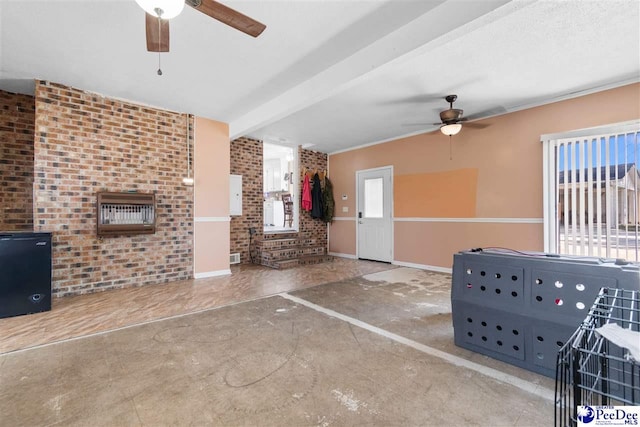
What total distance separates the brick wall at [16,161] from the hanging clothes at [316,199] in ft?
16.2

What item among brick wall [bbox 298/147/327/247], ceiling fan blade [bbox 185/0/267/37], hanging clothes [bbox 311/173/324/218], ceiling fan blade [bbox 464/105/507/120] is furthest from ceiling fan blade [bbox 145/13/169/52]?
hanging clothes [bbox 311/173/324/218]

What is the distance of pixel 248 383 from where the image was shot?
186cm

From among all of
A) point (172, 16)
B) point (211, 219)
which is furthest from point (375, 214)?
point (172, 16)

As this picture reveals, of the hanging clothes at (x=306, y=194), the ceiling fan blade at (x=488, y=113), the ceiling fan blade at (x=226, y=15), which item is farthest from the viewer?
the hanging clothes at (x=306, y=194)

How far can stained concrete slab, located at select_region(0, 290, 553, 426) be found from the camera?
157 centimetres

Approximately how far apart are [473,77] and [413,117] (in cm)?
142

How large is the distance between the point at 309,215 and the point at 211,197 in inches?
110

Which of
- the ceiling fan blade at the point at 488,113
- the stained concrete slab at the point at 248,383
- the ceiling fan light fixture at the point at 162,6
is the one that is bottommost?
the stained concrete slab at the point at 248,383

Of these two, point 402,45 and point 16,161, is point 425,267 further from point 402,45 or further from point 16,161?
point 16,161

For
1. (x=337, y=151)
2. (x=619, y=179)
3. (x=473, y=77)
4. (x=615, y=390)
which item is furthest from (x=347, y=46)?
(x=337, y=151)

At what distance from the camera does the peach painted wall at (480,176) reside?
3.88 metres

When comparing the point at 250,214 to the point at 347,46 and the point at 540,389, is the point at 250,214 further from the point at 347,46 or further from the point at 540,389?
the point at 540,389

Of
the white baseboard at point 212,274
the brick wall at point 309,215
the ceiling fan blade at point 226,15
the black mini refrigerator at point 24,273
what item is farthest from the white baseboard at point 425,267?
the black mini refrigerator at point 24,273

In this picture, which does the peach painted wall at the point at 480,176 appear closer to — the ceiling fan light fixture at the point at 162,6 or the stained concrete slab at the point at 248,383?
the stained concrete slab at the point at 248,383
